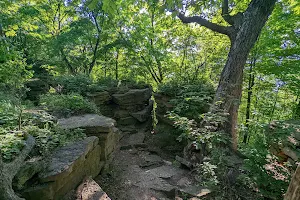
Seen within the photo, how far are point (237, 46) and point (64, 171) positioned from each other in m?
4.40

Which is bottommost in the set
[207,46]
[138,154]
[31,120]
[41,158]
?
[138,154]

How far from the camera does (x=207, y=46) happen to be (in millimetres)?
8359

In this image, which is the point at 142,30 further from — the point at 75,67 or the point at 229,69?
the point at 229,69

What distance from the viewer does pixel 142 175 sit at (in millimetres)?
4684

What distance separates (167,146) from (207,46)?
4637 millimetres

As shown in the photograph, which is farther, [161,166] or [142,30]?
[142,30]

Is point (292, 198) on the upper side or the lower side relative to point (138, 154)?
upper

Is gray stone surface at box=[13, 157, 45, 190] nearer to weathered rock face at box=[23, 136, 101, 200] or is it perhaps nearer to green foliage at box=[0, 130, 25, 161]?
weathered rock face at box=[23, 136, 101, 200]

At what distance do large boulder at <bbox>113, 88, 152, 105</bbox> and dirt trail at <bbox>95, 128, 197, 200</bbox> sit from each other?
6.34 ft

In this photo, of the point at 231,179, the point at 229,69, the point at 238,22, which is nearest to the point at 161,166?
the point at 231,179

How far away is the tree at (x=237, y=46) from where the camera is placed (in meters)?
4.36

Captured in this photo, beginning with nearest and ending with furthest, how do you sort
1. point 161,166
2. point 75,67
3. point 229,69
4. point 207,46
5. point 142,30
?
1. point 229,69
2. point 161,166
3. point 207,46
4. point 142,30
5. point 75,67

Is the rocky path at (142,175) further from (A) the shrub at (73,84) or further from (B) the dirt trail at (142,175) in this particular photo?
(A) the shrub at (73,84)

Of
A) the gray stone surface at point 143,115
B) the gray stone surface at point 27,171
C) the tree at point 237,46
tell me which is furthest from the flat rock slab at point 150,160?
the gray stone surface at point 27,171
